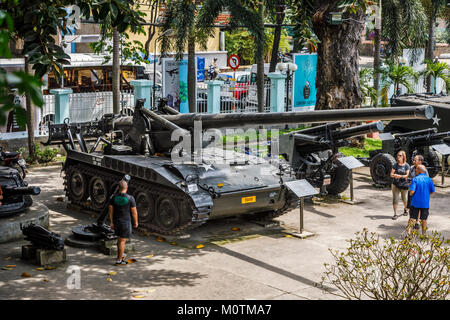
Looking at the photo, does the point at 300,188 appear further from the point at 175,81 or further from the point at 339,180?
the point at 175,81

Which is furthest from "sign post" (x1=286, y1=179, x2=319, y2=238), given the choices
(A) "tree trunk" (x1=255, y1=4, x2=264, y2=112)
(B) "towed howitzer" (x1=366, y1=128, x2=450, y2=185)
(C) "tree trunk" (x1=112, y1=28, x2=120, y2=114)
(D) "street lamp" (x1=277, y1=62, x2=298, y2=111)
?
(D) "street lamp" (x1=277, y1=62, x2=298, y2=111)

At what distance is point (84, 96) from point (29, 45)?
11254 millimetres

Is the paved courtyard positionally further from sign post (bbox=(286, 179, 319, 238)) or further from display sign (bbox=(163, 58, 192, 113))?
display sign (bbox=(163, 58, 192, 113))

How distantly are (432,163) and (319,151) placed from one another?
3.87 meters

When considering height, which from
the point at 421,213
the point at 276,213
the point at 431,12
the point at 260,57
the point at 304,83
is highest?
the point at 431,12

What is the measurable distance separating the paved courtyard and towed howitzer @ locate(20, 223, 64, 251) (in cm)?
34

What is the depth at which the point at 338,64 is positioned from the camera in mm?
20734

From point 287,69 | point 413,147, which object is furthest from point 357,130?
point 287,69

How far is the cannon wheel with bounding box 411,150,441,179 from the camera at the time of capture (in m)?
17.9

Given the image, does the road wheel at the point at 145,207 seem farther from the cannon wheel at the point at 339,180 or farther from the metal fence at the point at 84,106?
the metal fence at the point at 84,106

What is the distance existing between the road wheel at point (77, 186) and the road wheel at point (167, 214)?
2.45 metres

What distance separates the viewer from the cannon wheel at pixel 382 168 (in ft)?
56.4

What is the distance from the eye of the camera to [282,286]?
10133 millimetres
